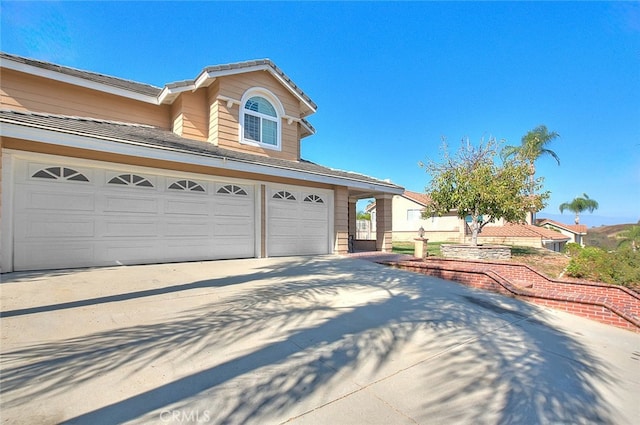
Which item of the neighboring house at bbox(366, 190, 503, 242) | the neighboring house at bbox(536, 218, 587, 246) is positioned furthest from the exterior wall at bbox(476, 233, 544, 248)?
the neighboring house at bbox(536, 218, 587, 246)

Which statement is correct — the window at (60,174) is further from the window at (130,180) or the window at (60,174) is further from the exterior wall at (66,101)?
the exterior wall at (66,101)

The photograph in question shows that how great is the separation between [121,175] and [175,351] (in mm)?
6296

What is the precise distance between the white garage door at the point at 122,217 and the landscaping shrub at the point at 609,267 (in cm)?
1051

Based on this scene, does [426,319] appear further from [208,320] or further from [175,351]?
[175,351]

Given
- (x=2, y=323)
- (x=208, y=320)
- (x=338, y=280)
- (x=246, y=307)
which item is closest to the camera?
(x=2, y=323)

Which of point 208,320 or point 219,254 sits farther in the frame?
point 219,254

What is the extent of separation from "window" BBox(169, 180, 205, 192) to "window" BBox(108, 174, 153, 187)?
2.01ft

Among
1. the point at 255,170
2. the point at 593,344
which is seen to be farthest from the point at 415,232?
the point at 593,344

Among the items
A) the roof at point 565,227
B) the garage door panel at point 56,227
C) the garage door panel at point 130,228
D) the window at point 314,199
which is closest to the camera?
the garage door panel at point 56,227

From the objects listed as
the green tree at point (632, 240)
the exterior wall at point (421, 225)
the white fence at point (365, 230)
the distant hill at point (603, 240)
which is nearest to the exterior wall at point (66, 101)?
the green tree at point (632, 240)

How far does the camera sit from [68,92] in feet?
30.9

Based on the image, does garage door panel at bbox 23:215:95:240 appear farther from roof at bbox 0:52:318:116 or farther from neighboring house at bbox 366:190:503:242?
neighboring house at bbox 366:190:503:242

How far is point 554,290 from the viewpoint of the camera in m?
8.03

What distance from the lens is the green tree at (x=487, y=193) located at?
38.5 ft
